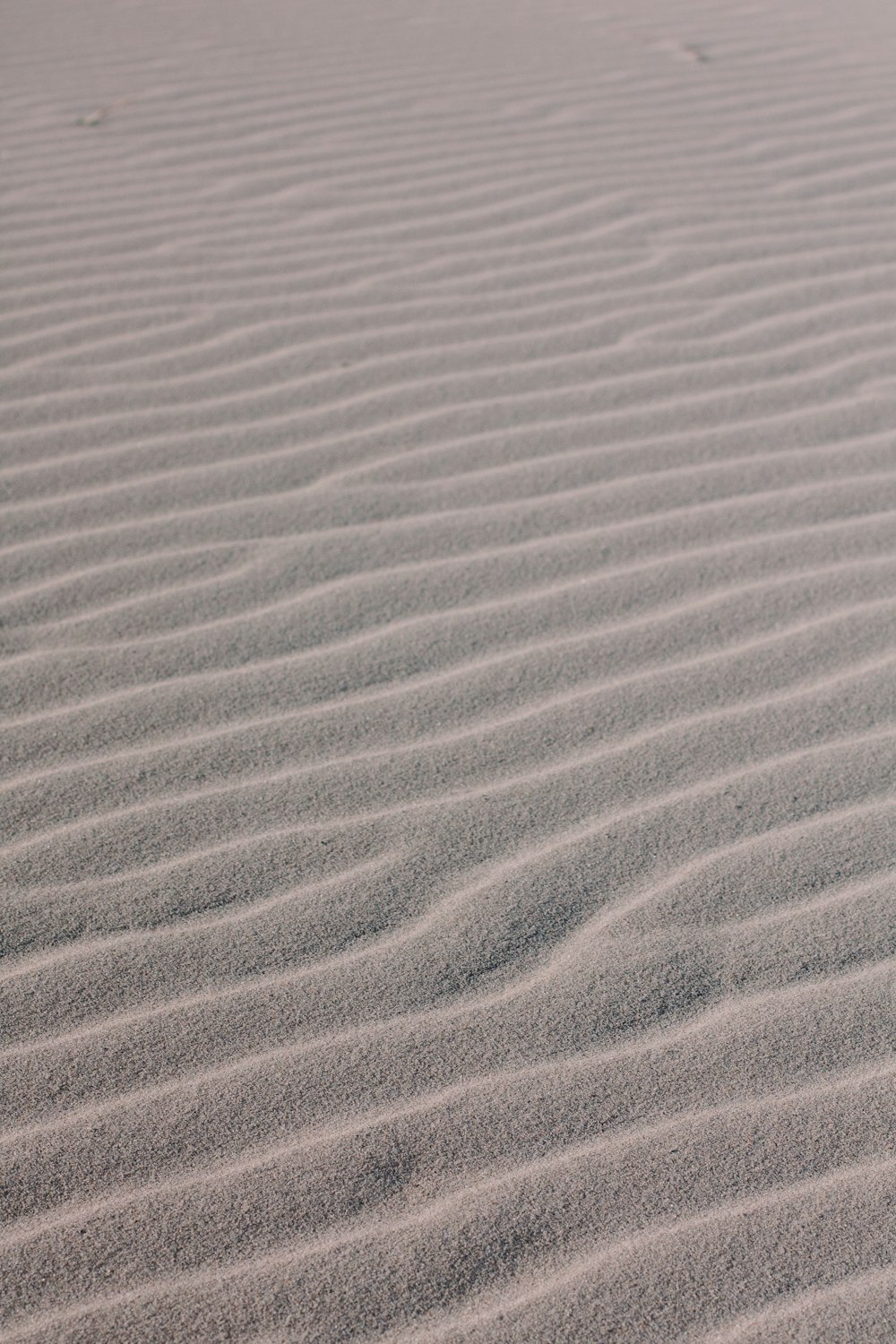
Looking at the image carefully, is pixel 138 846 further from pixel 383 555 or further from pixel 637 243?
pixel 637 243

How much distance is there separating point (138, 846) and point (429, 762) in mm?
513

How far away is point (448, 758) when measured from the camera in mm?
2475

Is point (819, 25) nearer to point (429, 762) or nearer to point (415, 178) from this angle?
point (415, 178)

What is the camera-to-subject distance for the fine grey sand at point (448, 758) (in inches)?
68.6

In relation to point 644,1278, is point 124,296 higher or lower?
higher

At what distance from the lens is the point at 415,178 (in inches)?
195

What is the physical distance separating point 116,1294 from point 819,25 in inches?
269

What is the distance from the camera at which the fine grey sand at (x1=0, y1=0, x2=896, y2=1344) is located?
174 cm

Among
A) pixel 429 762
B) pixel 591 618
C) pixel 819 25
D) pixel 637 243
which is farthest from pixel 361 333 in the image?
pixel 819 25

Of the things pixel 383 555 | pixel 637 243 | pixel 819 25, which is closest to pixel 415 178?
pixel 637 243

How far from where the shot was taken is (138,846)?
2.29 meters

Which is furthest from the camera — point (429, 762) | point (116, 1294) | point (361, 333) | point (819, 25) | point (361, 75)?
point (819, 25)

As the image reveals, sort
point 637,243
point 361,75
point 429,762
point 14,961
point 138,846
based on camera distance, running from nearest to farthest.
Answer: point 14,961 < point 138,846 < point 429,762 < point 637,243 < point 361,75

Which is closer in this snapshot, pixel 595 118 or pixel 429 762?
pixel 429 762
